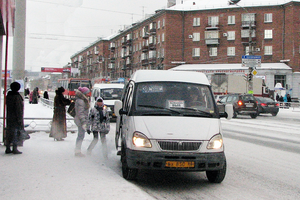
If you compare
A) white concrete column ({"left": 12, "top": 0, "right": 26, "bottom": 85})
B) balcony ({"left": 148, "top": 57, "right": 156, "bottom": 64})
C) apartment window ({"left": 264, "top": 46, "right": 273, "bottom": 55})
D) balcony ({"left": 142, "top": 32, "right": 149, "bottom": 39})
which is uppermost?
balcony ({"left": 142, "top": 32, "right": 149, "bottom": 39})

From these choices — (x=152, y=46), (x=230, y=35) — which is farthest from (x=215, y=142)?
(x=152, y=46)

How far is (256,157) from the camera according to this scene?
9117mm

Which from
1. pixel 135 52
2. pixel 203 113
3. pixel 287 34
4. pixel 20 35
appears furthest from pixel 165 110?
pixel 135 52

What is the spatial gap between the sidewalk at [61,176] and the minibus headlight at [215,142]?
4.38 ft

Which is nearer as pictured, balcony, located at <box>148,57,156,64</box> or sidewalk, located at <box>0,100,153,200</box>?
sidewalk, located at <box>0,100,153,200</box>

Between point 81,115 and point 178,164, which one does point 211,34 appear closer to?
point 81,115

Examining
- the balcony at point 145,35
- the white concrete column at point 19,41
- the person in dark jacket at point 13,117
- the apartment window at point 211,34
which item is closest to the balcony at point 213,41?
the apartment window at point 211,34

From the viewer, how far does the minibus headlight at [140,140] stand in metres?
5.89

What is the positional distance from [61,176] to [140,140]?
60.9 inches

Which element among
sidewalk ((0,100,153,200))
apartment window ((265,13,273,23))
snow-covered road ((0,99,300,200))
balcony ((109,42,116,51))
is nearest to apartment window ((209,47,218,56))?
apartment window ((265,13,273,23))

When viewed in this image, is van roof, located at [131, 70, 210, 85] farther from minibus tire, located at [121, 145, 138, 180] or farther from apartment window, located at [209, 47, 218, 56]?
apartment window, located at [209, 47, 218, 56]

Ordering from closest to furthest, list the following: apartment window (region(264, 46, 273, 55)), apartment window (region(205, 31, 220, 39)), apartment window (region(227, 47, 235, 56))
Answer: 1. apartment window (region(264, 46, 273, 55))
2. apartment window (region(227, 47, 235, 56))
3. apartment window (region(205, 31, 220, 39))

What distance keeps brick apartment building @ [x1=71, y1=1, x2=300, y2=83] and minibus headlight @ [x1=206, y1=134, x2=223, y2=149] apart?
4781 centimetres

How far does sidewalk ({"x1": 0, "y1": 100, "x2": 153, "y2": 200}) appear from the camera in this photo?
5.26 m
